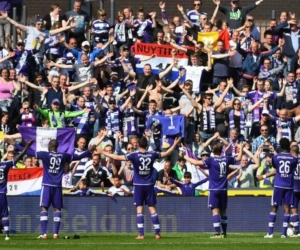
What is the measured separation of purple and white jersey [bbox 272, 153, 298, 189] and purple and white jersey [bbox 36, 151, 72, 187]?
4.46 meters

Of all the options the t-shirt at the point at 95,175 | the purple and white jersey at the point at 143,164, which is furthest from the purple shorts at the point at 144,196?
the t-shirt at the point at 95,175

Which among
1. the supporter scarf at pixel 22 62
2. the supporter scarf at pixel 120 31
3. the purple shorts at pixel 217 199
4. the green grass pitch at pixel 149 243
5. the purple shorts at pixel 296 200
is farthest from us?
the supporter scarf at pixel 120 31

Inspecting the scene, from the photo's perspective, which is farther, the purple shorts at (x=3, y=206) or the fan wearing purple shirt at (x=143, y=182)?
the purple shorts at (x=3, y=206)

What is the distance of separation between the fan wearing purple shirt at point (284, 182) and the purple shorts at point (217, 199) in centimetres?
103

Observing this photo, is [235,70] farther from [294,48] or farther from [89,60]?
[89,60]

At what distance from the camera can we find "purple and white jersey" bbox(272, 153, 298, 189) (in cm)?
2598

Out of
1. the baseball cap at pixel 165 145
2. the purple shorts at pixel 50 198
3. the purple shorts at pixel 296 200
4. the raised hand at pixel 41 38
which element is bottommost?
the purple shorts at pixel 296 200

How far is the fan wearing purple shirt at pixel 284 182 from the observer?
26.0 meters

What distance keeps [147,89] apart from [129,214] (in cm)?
457

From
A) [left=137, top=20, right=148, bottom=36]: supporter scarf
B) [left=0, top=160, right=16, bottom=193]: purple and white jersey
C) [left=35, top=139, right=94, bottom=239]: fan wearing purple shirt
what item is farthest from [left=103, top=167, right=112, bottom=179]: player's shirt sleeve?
[left=137, top=20, right=148, bottom=36]: supporter scarf

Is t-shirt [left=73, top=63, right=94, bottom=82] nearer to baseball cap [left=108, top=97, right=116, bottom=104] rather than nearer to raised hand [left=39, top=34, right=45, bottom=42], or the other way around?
raised hand [left=39, top=34, right=45, bottom=42]

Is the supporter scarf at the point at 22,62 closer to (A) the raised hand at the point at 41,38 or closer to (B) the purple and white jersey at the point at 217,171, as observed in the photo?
(A) the raised hand at the point at 41,38

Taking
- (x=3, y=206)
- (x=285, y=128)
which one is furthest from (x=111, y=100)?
(x=3, y=206)

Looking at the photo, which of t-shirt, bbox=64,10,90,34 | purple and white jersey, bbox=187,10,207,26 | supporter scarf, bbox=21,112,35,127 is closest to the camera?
supporter scarf, bbox=21,112,35,127
